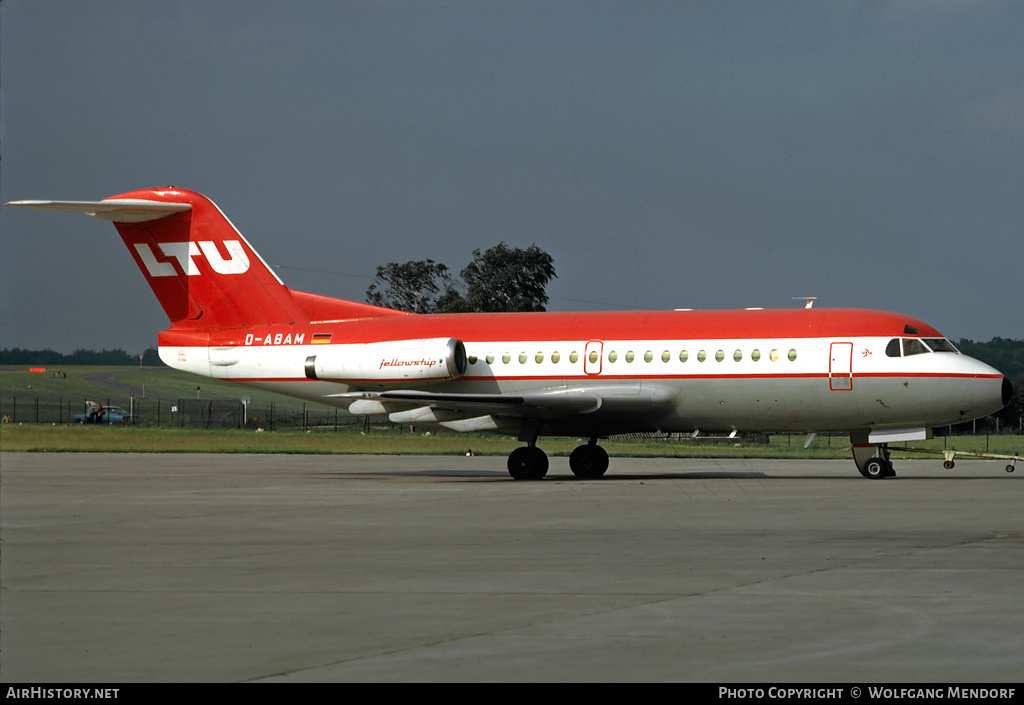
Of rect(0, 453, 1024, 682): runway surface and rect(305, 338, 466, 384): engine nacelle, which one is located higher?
rect(305, 338, 466, 384): engine nacelle

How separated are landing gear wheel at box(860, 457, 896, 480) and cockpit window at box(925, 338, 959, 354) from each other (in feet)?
8.83

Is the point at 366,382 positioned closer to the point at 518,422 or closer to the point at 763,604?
the point at 518,422

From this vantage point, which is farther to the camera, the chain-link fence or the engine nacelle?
the chain-link fence

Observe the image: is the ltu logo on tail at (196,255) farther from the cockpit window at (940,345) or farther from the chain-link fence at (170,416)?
the chain-link fence at (170,416)

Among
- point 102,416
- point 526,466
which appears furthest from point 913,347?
point 102,416

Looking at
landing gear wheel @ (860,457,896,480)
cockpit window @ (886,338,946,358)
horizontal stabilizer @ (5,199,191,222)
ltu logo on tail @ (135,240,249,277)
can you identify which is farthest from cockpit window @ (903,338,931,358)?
horizontal stabilizer @ (5,199,191,222)

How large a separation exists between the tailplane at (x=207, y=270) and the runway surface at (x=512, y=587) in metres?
11.4

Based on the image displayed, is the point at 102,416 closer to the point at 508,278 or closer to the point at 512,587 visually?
the point at 508,278

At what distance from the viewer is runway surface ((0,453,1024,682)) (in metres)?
7.59

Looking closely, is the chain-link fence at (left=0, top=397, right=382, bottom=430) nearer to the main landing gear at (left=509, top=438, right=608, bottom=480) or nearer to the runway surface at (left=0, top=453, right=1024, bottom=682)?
the main landing gear at (left=509, top=438, right=608, bottom=480)

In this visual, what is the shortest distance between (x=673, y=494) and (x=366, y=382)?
1060 centimetres

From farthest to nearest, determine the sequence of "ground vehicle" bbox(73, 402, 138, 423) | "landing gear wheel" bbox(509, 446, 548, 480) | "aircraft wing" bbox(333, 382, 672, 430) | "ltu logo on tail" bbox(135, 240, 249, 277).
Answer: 1. "ground vehicle" bbox(73, 402, 138, 423)
2. "ltu logo on tail" bbox(135, 240, 249, 277)
3. "landing gear wheel" bbox(509, 446, 548, 480)
4. "aircraft wing" bbox(333, 382, 672, 430)

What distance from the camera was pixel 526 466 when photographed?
1193 inches

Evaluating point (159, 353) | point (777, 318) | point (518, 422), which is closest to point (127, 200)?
point (159, 353)
